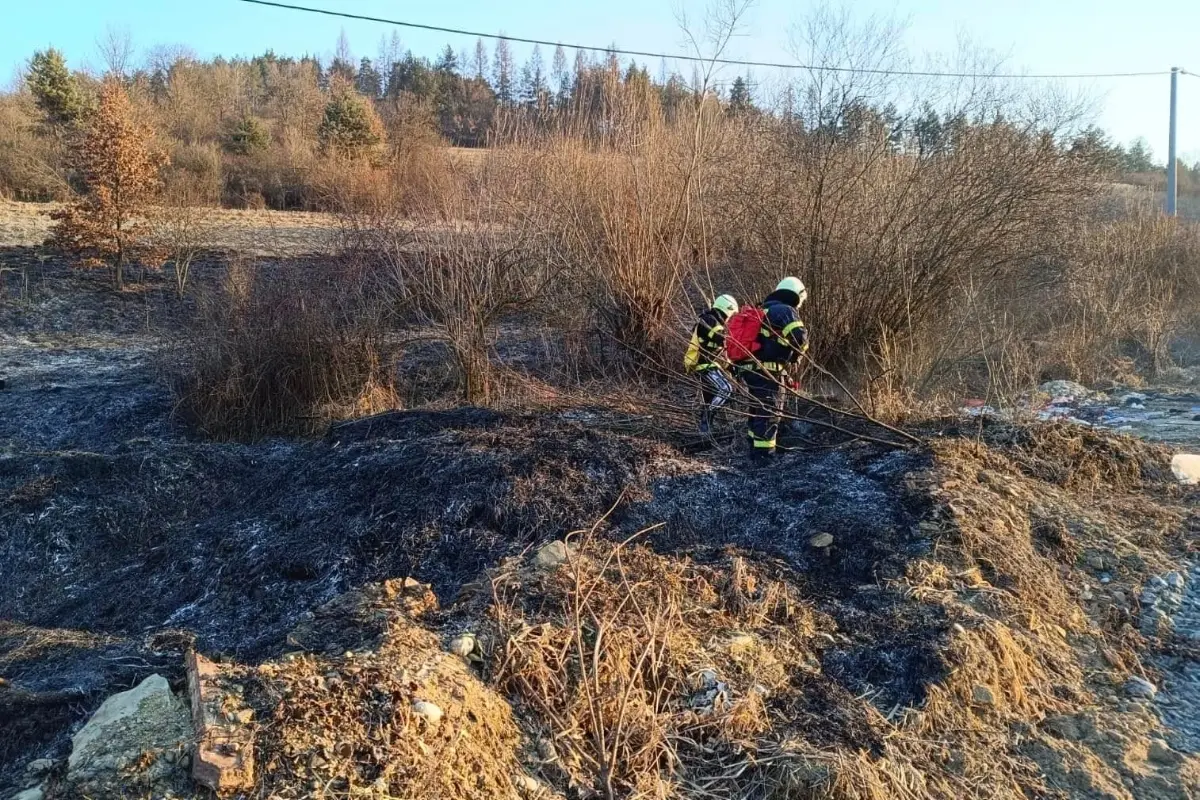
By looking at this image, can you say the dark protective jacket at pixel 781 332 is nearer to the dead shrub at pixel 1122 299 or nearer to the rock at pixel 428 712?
the rock at pixel 428 712

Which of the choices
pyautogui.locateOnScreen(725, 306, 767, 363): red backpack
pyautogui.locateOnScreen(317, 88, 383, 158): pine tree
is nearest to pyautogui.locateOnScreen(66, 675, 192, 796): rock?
pyautogui.locateOnScreen(725, 306, 767, 363): red backpack

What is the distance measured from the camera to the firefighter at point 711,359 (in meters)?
6.78

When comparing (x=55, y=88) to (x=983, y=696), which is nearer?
(x=983, y=696)

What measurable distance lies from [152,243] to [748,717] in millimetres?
18018

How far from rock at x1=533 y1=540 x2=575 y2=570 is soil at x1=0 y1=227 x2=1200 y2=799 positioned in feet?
0.74

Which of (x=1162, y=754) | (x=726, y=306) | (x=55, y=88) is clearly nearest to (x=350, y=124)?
(x=55, y=88)

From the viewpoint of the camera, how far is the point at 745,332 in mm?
6613

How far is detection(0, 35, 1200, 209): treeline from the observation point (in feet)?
31.1

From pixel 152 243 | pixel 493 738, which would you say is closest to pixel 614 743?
pixel 493 738

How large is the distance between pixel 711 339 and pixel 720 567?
298 centimetres

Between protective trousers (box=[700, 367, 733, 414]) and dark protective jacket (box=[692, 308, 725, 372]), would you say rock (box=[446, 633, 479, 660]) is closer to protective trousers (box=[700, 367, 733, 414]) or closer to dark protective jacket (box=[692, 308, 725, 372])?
protective trousers (box=[700, 367, 733, 414])

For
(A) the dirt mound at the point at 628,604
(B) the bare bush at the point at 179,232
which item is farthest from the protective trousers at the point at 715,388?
(B) the bare bush at the point at 179,232

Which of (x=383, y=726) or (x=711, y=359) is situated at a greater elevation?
(x=711, y=359)

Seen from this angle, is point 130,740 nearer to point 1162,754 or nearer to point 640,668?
point 640,668
